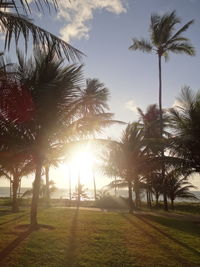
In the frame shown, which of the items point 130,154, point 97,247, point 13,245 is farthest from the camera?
point 130,154

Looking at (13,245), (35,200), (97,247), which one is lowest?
(97,247)

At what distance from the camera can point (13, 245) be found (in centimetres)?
650

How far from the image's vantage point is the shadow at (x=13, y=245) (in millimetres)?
5723

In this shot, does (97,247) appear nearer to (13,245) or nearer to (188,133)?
(13,245)

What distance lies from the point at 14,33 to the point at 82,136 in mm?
6433

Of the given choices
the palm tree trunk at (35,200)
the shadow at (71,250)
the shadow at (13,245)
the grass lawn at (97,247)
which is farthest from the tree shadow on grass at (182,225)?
the shadow at (13,245)

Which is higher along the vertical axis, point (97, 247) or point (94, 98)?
point (94, 98)

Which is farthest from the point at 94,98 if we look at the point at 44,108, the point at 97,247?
the point at 97,247

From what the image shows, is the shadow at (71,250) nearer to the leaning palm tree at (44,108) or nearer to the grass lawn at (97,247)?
the grass lawn at (97,247)

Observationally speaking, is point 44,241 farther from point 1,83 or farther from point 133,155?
point 133,155

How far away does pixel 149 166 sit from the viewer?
16.4m

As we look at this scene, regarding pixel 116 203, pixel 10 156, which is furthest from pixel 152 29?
pixel 116 203

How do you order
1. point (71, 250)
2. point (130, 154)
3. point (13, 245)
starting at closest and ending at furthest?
1. point (71, 250)
2. point (13, 245)
3. point (130, 154)

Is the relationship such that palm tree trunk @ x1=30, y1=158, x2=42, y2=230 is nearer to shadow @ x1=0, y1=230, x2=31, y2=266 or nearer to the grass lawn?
the grass lawn
